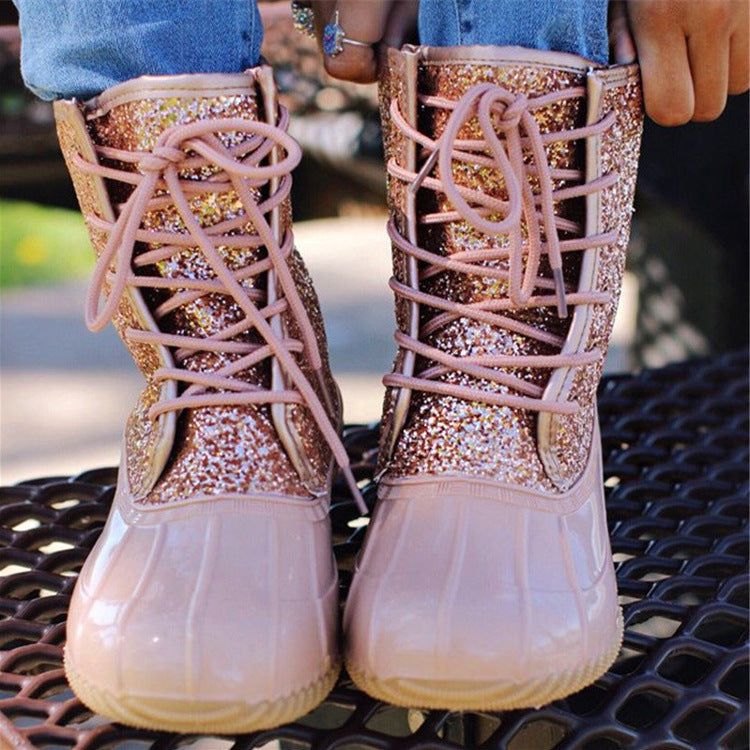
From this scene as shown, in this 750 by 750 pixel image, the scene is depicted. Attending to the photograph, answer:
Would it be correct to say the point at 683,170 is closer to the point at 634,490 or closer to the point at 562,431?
the point at 634,490

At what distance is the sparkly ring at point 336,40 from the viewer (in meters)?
0.76

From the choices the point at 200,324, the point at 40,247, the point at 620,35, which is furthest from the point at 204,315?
the point at 40,247

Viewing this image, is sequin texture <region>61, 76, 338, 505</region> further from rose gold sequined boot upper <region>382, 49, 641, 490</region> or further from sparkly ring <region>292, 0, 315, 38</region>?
sparkly ring <region>292, 0, 315, 38</region>

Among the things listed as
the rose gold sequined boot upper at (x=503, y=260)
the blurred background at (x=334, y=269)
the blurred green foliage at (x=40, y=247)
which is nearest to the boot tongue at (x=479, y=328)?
the rose gold sequined boot upper at (x=503, y=260)

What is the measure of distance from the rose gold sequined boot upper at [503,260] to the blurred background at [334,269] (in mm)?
642

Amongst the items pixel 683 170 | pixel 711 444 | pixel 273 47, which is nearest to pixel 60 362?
pixel 273 47

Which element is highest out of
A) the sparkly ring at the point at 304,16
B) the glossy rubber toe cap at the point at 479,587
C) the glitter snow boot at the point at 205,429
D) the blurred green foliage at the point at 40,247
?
the sparkly ring at the point at 304,16

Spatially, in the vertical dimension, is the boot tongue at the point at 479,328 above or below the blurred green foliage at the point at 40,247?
above

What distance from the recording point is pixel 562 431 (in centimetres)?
68

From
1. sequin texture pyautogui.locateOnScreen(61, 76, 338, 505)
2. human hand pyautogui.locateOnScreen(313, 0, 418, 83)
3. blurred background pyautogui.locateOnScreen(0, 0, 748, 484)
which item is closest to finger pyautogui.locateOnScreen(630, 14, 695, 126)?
human hand pyautogui.locateOnScreen(313, 0, 418, 83)

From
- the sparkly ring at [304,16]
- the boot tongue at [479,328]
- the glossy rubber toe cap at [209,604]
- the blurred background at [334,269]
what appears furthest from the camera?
the blurred background at [334,269]

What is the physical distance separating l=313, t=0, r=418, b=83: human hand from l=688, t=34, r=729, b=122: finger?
210 millimetres

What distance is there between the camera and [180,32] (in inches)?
26.1

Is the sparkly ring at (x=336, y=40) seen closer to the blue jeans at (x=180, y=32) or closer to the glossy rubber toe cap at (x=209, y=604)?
the blue jeans at (x=180, y=32)
